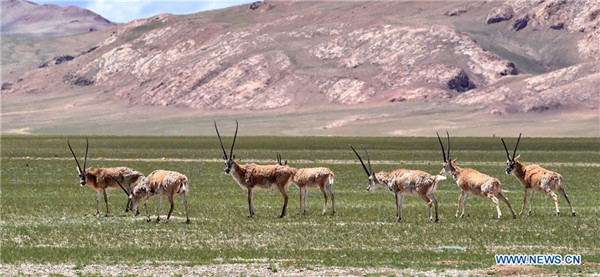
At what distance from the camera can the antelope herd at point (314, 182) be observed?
25.7 m

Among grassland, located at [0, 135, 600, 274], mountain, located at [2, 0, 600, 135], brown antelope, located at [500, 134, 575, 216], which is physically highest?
mountain, located at [2, 0, 600, 135]

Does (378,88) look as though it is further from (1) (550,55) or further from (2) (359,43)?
(1) (550,55)

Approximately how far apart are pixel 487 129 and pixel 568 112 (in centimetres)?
1880

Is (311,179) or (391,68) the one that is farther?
(391,68)

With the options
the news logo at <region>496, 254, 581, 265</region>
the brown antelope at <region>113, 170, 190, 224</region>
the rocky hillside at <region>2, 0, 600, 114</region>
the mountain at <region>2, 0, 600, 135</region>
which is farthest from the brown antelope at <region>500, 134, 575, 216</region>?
the rocky hillside at <region>2, 0, 600, 114</region>

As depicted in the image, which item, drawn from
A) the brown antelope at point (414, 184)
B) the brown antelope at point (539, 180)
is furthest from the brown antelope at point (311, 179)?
the brown antelope at point (539, 180)

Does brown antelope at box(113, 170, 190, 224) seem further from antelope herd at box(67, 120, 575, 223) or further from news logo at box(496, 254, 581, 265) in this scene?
news logo at box(496, 254, 581, 265)

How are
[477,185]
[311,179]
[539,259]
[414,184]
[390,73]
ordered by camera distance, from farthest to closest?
[390,73], [311,179], [477,185], [414,184], [539,259]

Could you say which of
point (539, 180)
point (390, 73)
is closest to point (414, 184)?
point (539, 180)

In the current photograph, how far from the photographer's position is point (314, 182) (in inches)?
1116

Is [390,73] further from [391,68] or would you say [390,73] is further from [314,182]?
[314,182]

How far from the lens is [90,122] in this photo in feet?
542

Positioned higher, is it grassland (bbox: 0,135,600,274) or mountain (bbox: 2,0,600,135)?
mountain (bbox: 2,0,600,135)

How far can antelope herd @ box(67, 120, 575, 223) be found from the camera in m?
25.7
